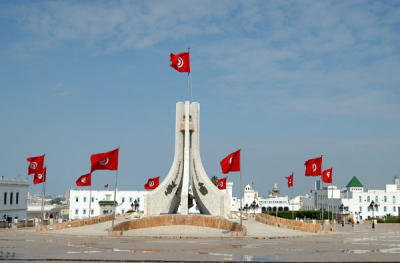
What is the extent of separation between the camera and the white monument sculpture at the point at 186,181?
122ft

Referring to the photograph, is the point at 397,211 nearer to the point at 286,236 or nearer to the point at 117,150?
the point at 286,236

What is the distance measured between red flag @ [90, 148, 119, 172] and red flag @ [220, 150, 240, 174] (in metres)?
6.55

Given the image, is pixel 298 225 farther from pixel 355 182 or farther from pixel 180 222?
pixel 355 182

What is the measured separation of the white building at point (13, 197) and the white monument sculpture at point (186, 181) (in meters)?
17.4

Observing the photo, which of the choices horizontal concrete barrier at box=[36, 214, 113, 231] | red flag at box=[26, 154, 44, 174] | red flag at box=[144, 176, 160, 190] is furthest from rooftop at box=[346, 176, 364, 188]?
red flag at box=[26, 154, 44, 174]

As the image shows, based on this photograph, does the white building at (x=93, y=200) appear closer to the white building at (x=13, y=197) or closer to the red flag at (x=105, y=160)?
the white building at (x=13, y=197)

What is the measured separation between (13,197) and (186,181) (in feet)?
69.4

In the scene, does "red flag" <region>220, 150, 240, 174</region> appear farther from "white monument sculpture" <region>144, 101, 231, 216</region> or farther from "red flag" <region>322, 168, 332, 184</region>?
"red flag" <region>322, 168, 332, 184</region>

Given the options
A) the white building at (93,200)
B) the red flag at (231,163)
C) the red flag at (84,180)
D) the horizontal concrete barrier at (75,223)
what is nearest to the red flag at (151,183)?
the horizontal concrete barrier at (75,223)

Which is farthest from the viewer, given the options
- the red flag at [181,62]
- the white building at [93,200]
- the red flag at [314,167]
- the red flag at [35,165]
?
the white building at [93,200]

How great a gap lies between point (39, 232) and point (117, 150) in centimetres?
780

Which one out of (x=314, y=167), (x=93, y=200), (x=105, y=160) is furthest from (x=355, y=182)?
(x=105, y=160)

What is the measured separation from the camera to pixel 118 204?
237 ft

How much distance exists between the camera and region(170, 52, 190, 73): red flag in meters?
35.6
